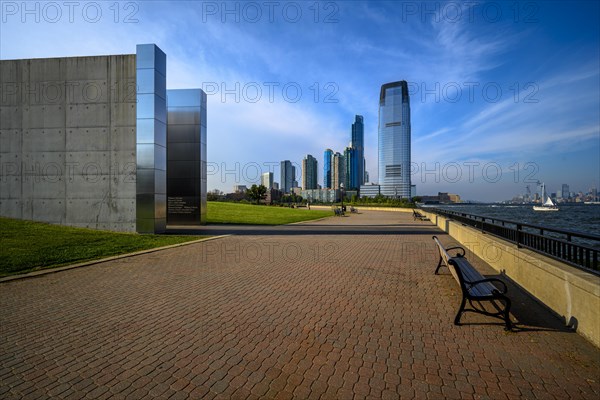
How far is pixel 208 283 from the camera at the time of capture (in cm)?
643

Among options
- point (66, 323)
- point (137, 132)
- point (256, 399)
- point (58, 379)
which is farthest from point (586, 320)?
point (137, 132)

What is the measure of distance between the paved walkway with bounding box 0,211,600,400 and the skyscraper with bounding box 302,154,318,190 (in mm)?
Result: 131097

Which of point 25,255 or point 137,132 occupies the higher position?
point 137,132

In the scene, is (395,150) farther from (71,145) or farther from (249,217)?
(71,145)

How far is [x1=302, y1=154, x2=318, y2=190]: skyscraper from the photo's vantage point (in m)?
139

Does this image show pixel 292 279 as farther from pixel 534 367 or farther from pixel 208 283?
Result: pixel 534 367

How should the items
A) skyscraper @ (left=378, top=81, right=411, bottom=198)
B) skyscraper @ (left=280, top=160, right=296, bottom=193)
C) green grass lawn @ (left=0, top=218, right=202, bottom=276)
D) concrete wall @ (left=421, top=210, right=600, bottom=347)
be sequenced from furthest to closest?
1. skyscraper @ (left=280, top=160, right=296, bottom=193)
2. skyscraper @ (left=378, top=81, right=411, bottom=198)
3. green grass lawn @ (left=0, top=218, right=202, bottom=276)
4. concrete wall @ (left=421, top=210, right=600, bottom=347)

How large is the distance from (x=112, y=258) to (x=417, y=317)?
829 cm

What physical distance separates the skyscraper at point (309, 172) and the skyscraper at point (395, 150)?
36.0 metres

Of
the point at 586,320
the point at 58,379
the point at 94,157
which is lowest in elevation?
the point at 58,379

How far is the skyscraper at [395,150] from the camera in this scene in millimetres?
96125

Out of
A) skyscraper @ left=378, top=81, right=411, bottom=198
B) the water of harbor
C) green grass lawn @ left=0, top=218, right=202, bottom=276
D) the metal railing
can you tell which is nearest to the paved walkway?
the metal railing

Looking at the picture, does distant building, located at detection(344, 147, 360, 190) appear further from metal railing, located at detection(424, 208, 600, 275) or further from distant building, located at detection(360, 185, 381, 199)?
metal railing, located at detection(424, 208, 600, 275)

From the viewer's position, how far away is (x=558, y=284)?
14.9 ft
